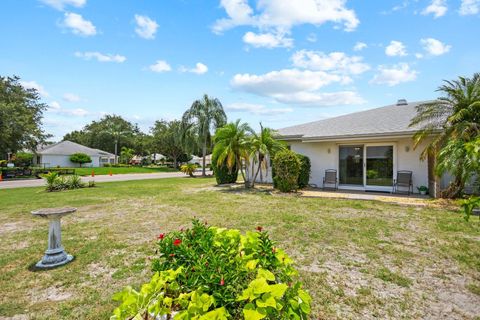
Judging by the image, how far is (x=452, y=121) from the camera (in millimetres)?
8891

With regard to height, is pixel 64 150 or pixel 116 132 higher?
pixel 116 132

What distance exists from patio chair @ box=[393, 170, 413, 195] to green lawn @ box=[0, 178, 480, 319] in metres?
3.29

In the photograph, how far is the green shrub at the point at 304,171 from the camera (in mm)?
12753

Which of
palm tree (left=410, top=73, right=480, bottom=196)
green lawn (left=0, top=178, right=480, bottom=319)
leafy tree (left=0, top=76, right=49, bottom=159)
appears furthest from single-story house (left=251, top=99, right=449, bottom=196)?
leafy tree (left=0, top=76, right=49, bottom=159)

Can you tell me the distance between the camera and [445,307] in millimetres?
2955

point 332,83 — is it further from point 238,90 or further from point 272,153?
point 238,90

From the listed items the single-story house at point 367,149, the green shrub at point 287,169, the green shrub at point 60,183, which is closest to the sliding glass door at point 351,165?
the single-story house at point 367,149

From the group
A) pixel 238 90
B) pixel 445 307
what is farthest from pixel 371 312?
pixel 238 90

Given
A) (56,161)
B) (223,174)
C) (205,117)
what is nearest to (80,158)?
(56,161)

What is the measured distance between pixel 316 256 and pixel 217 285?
3.37 metres

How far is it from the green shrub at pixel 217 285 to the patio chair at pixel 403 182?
11.6 metres

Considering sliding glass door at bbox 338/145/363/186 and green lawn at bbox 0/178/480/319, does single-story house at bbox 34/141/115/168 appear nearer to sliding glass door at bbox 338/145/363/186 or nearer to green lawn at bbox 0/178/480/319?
green lawn at bbox 0/178/480/319

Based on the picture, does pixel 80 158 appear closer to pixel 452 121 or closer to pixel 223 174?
pixel 223 174

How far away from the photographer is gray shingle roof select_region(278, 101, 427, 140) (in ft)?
36.9
